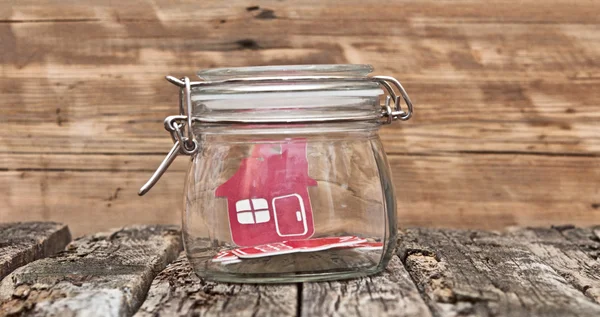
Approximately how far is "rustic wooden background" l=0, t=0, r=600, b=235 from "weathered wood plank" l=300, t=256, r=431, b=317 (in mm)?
433

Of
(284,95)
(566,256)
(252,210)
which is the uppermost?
(284,95)

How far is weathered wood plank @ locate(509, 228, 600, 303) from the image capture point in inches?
31.6

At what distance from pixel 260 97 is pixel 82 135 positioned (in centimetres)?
54

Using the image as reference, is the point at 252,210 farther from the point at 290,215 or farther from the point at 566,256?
the point at 566,256

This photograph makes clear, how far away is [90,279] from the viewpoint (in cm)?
80

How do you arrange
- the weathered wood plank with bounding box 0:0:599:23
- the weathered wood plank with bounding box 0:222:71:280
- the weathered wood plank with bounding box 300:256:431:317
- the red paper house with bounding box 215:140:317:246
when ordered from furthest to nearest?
the weathered wood plank with bounding box 0:0:599:23
the weathered wood plank with bounding box 0:222:71:280
the red paper house with bounding box 215:140:317:246
the weathered wood plank with bounding box 300:256:431:317

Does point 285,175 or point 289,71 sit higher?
point 289,71

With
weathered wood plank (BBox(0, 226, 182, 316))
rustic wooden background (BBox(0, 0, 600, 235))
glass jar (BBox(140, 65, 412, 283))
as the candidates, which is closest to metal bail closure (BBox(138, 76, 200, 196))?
glass jar (BBox(140, 65, 412, 283))

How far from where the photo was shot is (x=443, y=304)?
71 centimetres

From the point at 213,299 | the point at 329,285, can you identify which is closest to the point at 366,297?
the point at 329,285

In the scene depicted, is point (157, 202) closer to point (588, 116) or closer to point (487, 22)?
point (487, 22)

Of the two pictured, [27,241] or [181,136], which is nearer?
[181,136]

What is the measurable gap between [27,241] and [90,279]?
254 mm

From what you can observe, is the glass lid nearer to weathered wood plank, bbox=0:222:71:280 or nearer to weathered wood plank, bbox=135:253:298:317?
weathered wood plank, bbox=135:253:298:317
